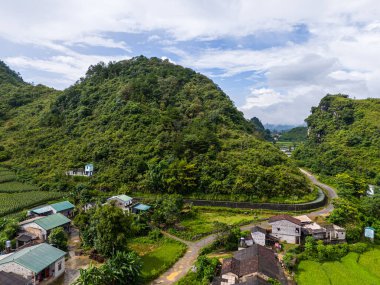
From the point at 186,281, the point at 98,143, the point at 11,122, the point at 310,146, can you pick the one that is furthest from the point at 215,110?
the point at 11,122

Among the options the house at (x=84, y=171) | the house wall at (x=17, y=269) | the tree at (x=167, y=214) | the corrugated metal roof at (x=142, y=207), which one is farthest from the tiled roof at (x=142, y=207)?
the house wall at (x=17, y=269)

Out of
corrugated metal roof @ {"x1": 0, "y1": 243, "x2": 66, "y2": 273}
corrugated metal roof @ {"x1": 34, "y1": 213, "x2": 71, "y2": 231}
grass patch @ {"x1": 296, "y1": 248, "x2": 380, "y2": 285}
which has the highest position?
corrugated metal roof @ {"x1": 34, "y1": 213, "x2": 71, "y2": 231}

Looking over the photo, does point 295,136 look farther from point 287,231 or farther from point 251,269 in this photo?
point 251,269

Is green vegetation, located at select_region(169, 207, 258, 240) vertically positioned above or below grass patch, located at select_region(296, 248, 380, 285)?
above

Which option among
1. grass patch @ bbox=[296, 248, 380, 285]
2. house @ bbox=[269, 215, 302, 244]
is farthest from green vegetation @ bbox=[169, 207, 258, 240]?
grass patch @ bbox=[296, 248, 380, 285]

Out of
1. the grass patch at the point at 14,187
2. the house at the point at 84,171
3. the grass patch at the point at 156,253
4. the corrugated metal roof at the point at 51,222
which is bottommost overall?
the grass patch at the point at 156,253

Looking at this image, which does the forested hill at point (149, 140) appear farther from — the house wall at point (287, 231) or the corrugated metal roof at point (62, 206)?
the house wall at point (287, 231)

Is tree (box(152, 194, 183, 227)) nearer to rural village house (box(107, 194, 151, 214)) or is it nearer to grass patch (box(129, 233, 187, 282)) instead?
rural village house (box(107, 194, 151, 214))

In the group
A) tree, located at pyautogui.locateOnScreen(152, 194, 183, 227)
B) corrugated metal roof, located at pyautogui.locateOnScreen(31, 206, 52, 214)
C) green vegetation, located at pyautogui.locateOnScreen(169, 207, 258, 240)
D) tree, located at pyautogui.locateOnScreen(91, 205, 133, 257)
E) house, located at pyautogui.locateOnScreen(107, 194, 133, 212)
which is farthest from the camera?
house, located at pyautogui.locateOnScreen(107, 194, 133, 212)
